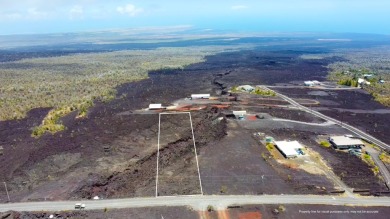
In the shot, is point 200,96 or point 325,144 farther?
point 200,96

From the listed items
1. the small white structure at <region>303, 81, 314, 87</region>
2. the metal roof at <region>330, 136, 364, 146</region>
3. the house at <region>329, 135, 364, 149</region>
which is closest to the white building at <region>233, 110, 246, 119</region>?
the house at <region>329, 135, 364, 149</region>

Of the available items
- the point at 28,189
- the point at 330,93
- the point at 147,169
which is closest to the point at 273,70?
the point at 330,93

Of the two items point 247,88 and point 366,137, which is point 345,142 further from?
point 247,88

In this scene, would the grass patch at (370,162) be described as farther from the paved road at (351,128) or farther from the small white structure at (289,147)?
the small white structure at (289,147)

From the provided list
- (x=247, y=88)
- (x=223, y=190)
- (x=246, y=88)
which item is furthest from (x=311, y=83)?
(x=223, y=190)

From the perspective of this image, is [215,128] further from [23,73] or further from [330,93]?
[23,73]

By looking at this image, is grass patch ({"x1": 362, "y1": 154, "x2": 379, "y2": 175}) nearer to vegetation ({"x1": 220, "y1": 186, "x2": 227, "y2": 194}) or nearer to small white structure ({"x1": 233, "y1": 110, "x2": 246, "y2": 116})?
vegetation ({"x1": 220, "y1": 186, "x2": 227, "y2": 194})
